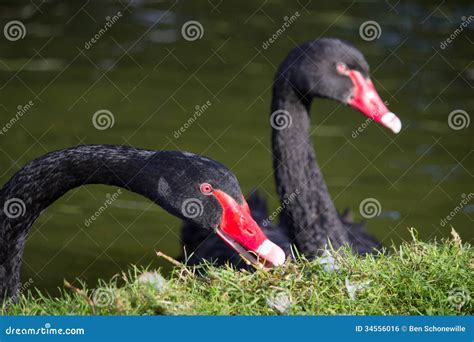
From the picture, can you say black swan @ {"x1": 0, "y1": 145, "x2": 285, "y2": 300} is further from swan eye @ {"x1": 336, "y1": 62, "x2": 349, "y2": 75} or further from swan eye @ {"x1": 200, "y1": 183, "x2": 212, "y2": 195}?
swan eye @ {"x1": 336, "y1": 62, "x2": 349, "y2": 75}

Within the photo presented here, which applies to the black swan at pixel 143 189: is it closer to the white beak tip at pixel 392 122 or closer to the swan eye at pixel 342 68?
the white beak tip at pixel 392 122

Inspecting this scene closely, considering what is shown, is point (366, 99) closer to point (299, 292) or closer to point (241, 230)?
point (241, 230)

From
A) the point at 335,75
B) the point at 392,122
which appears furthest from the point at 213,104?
the point at 392,122

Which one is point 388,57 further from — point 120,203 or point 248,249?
point 248,249

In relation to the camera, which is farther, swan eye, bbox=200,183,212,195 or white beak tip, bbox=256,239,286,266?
swan eye, bbox=200,183,212,195

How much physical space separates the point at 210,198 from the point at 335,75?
1620mm

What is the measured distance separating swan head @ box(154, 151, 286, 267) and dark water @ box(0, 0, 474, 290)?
6.20ft

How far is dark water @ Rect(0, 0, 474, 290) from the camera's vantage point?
5625 millimetres

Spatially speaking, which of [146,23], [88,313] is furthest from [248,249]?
[146,23]

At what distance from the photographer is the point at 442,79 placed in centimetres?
737

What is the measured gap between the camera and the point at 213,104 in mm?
7090

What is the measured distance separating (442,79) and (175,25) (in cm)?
212

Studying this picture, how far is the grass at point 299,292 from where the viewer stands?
271cm

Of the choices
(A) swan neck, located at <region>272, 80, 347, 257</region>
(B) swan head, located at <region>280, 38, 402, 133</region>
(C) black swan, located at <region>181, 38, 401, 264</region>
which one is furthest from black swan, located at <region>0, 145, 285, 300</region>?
(B) swan head, located at <region>280, 38, 402, 133</region>
